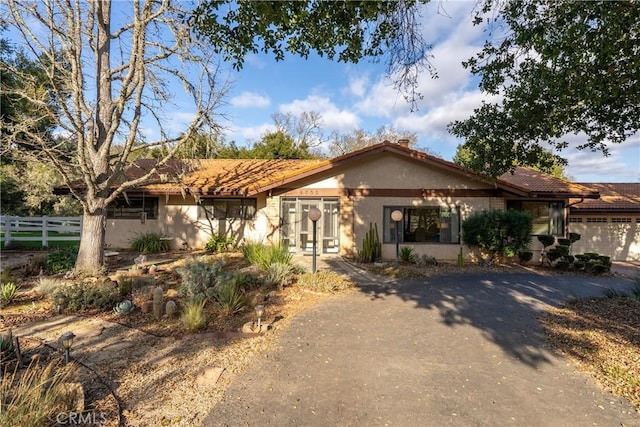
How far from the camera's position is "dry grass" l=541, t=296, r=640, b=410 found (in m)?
4.10

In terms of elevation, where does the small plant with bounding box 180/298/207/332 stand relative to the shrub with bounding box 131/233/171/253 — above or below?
below

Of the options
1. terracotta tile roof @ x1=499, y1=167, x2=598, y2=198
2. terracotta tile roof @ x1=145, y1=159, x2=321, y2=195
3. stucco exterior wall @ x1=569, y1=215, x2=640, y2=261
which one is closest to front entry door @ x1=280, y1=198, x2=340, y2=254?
terracotta tile roof @ x1=145, y1=159, x2=321, y2=195

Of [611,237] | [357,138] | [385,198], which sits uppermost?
[357,138]

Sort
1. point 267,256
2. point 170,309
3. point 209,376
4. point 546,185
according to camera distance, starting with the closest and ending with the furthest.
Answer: point 209,376 → point 170,309 → point 267,256 → point 546,185

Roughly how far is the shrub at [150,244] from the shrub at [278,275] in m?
7.70

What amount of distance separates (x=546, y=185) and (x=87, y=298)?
655 inches

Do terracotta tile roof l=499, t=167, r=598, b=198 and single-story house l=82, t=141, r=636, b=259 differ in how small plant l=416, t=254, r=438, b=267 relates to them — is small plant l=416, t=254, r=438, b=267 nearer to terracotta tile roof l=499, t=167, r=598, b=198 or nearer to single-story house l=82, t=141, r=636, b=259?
single-story house l=82, t=141, r=636, b=259

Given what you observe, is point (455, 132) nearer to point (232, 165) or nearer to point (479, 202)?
point (479, 202)

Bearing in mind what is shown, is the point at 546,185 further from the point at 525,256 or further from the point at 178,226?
the point at 178,226

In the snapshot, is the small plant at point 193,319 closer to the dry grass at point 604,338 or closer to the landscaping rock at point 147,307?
the landscaping rock at point 147,307

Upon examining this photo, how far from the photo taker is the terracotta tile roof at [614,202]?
15.8 metres

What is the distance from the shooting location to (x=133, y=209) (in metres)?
14.9

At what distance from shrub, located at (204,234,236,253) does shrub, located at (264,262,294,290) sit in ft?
20.1

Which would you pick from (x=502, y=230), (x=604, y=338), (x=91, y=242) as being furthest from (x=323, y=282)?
(x=502, y=230)
